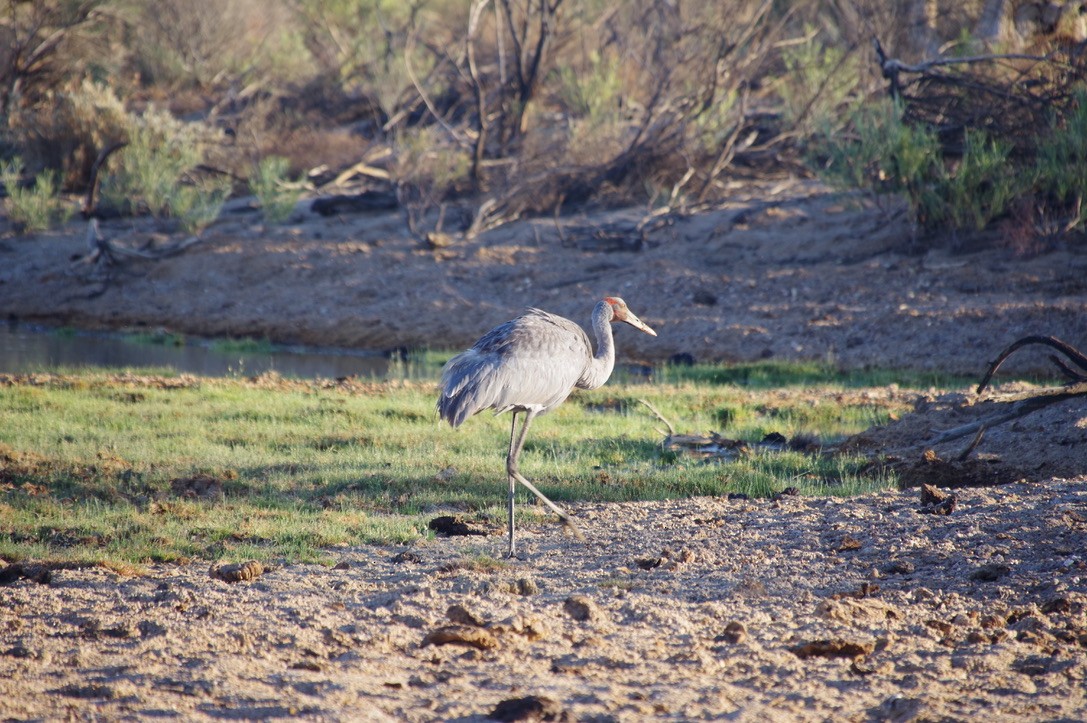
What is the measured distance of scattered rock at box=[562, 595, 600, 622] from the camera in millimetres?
5008

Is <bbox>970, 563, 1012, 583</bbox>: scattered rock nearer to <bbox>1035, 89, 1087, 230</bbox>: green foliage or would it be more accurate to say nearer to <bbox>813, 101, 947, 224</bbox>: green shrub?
<bbox>1035, 89, 1087, 230</bbox>: green foliage

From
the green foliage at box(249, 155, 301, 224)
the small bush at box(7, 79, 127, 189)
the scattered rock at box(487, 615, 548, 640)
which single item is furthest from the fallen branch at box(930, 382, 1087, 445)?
the small bush at box(7, 79, 127, 189)

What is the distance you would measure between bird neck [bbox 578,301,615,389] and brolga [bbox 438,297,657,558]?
5cm

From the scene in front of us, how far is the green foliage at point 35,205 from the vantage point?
20.8 meters

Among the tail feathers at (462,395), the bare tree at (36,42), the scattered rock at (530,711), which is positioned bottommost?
the scattered rock at (530,711)

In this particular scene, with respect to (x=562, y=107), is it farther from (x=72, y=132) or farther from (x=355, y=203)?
(x=72, y=132)

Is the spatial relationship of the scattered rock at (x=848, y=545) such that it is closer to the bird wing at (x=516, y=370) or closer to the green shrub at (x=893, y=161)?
the bird wing at (x=516, y=370)

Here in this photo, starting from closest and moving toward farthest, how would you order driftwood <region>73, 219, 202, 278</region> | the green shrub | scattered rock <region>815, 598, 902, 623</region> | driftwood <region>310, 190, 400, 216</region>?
scattered rock <region>815, 598, 902, 623</region> → the green shrub → driftwood <region>73, 219, 202, 278</region> → driftwood <region>310, 190, 400, 216</region>

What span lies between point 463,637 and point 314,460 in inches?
163

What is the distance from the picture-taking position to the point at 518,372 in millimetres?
6605

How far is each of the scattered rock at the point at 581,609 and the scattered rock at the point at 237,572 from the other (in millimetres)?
1670

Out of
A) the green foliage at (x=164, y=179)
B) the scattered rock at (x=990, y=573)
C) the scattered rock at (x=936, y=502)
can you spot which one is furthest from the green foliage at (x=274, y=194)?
the scattered rock at (x=990, y=573)

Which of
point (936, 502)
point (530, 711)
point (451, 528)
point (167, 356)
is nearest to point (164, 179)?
point (167, 356)

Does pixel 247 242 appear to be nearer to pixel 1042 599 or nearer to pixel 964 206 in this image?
pixel 964 206
